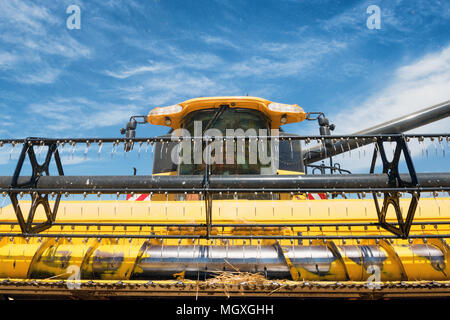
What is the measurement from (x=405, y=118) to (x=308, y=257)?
628 cm

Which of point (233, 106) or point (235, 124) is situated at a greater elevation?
point (233, 106)

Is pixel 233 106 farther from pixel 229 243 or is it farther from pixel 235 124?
pixel 229 243

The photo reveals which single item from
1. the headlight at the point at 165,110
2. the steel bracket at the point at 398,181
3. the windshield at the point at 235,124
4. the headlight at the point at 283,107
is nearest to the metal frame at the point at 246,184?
the steel bracket at the point at 398,181

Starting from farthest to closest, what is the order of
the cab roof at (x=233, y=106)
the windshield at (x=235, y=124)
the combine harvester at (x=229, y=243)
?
the cab roof at (x=233, y=106), the windshield at (x=235, y=124), the combine harvester at (x=229, y=243)

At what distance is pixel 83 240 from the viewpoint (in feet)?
9.98

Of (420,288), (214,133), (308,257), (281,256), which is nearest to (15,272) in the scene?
(281,256)

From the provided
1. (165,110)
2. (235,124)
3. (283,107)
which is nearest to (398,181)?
(283,107)

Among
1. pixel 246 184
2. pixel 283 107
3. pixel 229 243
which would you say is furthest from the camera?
pixel 283 107

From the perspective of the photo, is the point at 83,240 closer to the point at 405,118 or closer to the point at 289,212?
the point at 289,212

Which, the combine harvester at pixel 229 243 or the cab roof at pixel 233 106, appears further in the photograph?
the cab roof at pixel 233 106

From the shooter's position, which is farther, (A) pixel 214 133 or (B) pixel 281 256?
(A) pixel 214 133

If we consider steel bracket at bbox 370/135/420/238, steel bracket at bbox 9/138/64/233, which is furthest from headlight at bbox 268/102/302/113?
steel bracket at bbox 9/138/64/233

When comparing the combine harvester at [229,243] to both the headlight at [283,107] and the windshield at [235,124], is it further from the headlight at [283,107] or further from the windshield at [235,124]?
the headlight at [283,107]

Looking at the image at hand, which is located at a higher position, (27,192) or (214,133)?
(214,133)
